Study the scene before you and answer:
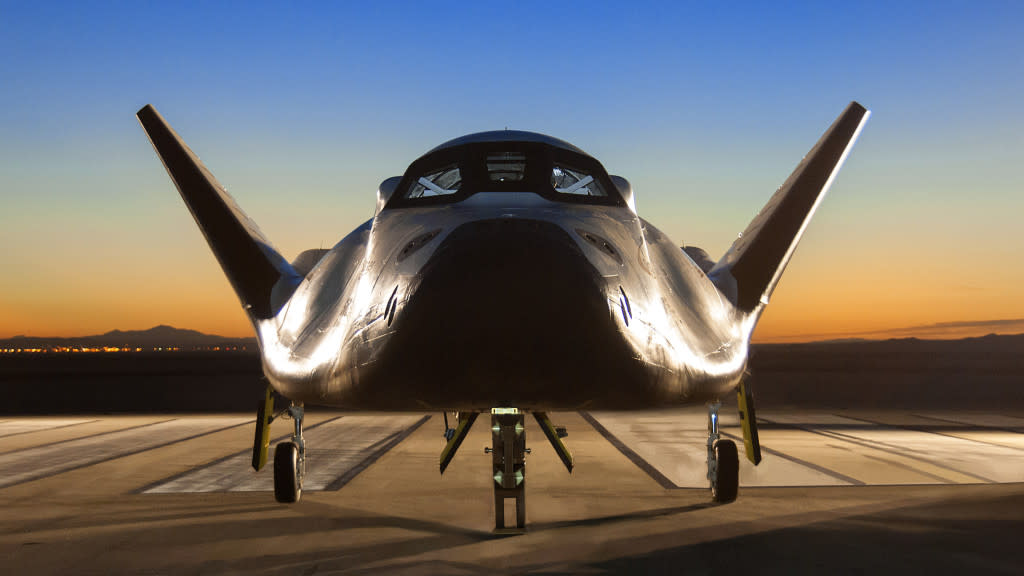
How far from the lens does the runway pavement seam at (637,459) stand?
1079cm

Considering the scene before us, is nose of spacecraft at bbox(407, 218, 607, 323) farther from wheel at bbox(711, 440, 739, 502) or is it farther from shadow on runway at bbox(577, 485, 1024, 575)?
wheel at bbox(711, 440, 739, 502)

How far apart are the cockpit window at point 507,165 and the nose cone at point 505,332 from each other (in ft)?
5.23

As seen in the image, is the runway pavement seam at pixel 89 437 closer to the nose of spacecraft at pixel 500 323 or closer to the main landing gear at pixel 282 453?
the main landing gear at pixel 282 453

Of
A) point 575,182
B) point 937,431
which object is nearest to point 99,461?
point 575,182

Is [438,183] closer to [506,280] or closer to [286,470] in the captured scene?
[506,280]

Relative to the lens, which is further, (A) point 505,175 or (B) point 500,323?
(A) point 505,175

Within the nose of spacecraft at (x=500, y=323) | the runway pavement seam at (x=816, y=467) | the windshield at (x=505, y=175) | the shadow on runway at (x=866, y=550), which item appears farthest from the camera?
the runway pavement seam at (x=816, y=467)

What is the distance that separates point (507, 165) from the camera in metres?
5.75

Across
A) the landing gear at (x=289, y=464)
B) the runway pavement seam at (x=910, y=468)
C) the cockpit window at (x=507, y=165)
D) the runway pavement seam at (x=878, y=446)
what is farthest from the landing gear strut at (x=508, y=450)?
the runway pavement seam at (x=878, y=446)

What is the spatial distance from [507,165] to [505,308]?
2.12m

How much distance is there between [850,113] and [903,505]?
5.01m

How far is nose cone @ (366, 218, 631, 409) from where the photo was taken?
3889 millimetres

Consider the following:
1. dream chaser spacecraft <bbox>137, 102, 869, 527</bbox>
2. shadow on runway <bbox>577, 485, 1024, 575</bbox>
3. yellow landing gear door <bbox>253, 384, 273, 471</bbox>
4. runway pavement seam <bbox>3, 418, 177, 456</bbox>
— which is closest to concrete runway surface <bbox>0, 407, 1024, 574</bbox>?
shadow on runway <bbox>577, 485, 1024, 575</bbox>

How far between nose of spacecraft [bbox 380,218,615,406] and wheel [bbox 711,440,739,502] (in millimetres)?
5475
